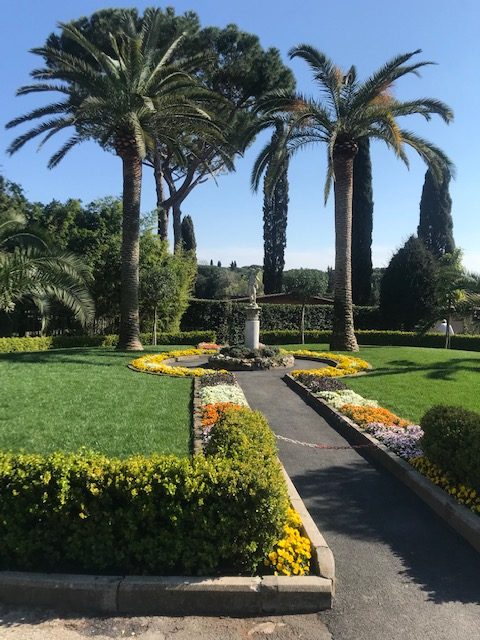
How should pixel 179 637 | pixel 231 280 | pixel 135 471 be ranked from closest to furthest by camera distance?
pixel 179 637 < pixel 135 471 < pixel 231 280

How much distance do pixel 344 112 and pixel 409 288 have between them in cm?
1359

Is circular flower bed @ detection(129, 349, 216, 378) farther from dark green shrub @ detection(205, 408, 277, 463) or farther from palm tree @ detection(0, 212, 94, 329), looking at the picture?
dark green shrub @ detection(205, 408, 277, 463)

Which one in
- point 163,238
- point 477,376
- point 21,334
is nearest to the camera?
point 477,376

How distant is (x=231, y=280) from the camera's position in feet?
211

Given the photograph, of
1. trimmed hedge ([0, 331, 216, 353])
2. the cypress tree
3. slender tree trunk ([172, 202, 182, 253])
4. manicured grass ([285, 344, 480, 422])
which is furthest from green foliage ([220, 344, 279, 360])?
the cypress tree

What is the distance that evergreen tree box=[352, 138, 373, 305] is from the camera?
→ 34875 millimetres

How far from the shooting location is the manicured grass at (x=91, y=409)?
7219 mm

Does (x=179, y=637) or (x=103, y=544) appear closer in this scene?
(x=179, y=637)

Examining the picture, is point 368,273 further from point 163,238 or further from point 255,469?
point 255,469

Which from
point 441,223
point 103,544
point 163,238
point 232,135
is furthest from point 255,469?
point 441,223

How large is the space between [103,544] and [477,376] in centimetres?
1205

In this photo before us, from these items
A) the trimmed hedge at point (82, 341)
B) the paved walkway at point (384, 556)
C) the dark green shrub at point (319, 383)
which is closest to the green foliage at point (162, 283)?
the trimmed hedge at point (82, 341)

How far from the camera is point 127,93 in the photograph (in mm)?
17156

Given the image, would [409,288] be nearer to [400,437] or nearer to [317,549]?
[400,437]
